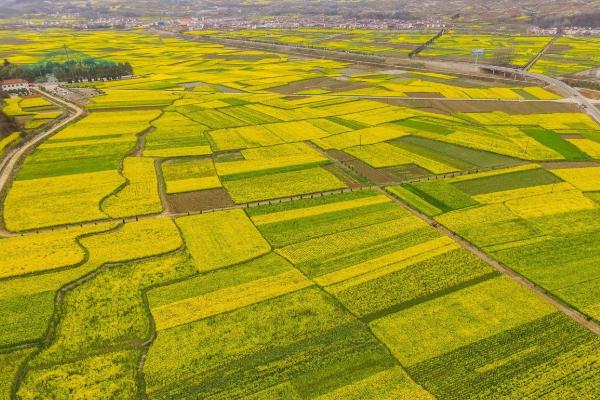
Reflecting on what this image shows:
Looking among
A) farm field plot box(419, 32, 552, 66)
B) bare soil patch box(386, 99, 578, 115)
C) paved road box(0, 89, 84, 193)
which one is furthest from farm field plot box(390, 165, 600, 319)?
farm field plot box(419, 32, 552, 66)

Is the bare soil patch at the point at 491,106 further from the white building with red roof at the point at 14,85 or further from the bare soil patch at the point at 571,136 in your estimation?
the white building with red roof at the point at 14,85

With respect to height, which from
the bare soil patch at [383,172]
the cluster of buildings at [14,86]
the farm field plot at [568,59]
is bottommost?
the bare soil patch at [383,172]

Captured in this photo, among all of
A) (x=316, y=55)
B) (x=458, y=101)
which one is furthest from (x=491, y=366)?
(x=316, y=55)

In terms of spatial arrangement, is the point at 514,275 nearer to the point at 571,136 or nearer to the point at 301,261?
the point at 301,261

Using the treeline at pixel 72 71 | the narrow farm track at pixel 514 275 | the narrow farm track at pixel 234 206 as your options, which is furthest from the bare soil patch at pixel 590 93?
the treeline at pixel 72 71

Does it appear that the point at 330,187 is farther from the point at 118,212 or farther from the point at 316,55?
the point at 316,55

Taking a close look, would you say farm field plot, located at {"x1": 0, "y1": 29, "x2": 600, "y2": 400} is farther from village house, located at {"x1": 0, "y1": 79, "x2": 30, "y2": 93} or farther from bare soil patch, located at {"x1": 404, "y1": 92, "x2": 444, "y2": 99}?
village house, located at {"x1": 0, "y1": 79, "x2": 30, "y2": 93}
